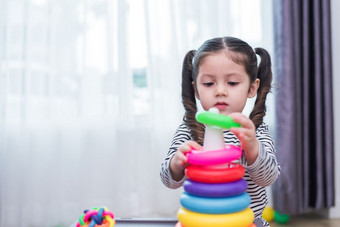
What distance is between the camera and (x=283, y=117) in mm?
2023

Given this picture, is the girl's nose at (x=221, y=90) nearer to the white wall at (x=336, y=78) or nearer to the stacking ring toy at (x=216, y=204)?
the stacking ring toy at (x=216, y=204)

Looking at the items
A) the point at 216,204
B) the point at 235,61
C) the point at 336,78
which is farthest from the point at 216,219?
the point at 336,78

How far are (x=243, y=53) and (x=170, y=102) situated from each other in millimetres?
1162

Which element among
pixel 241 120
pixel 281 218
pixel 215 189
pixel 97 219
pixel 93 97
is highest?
pixel 93 97

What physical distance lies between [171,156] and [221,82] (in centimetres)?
20

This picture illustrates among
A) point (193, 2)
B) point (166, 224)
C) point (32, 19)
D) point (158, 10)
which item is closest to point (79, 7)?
point (32, 19)

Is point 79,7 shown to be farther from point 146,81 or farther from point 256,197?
point 256,197

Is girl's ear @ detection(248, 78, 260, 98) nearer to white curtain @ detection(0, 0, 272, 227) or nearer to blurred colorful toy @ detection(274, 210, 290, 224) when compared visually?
white curtain @ detection(0, 0, 272, 227)

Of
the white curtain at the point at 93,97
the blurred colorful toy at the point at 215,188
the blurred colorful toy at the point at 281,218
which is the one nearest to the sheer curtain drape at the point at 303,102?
the blurred colorful toy at the point at 281,218

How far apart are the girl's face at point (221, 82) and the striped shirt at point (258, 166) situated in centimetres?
12

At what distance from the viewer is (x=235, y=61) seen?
87 centimetres

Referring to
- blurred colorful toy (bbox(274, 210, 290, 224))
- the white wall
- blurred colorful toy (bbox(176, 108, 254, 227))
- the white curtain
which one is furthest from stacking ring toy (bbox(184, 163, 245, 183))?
the white wall

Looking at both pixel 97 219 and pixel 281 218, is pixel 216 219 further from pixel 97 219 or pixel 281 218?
pixel 281 218

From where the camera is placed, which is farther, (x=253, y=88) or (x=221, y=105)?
(x=253, y=88)
